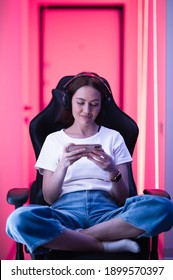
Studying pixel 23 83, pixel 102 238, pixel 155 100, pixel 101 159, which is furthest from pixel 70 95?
pixel 23 83

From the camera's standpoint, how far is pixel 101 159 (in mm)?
1279

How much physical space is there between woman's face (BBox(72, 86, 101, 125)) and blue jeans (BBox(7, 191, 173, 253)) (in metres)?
0.26

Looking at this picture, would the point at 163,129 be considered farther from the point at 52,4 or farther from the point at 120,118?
the point at 52,4

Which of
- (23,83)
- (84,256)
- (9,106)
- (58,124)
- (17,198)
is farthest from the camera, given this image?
(23,83)

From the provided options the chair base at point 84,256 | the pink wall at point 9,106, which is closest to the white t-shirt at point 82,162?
the chair base at point 84,256

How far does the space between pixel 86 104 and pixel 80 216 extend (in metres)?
0.38

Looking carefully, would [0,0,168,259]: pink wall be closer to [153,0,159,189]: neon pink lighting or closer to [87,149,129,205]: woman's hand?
[153,0,159,189]: neon pink lighting

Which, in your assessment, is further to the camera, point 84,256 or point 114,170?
point 114,170

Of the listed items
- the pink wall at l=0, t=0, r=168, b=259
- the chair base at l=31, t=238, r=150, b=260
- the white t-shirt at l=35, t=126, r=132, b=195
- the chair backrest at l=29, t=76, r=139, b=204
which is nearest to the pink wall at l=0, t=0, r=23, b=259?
the pink wall at l=0, t=0, r=168, b=259

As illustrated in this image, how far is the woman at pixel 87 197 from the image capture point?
1.10 meters

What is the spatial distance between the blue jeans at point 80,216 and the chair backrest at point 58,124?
178mm

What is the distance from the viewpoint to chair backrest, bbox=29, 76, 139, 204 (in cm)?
147

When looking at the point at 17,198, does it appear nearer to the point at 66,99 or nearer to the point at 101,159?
the point at 101,159

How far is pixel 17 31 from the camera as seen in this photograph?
204cm
